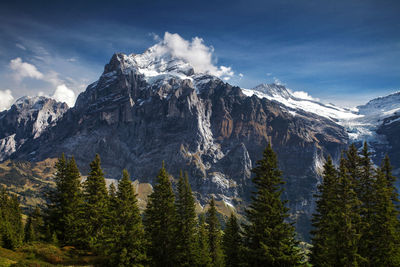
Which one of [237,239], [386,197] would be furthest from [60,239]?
[386,197]

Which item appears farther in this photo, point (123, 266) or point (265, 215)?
point (123, 266)

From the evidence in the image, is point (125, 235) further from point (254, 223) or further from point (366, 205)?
point (366, 205)

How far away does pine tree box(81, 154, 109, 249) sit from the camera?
154 ft

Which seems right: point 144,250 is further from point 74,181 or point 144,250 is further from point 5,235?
point 5,235

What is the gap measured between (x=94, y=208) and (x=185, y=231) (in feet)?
48.8

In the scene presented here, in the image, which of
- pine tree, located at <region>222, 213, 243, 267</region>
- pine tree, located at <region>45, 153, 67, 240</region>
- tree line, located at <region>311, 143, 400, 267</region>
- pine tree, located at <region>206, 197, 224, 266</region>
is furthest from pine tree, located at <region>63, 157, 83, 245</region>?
tree line, located at <region>311, 143, 400, 267</region>

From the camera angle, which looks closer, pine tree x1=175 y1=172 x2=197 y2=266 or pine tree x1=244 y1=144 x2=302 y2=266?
pine tree x1=244 y1=144 x2=302 y2=266

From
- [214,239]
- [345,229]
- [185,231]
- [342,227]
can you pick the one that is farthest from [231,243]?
[345,229]

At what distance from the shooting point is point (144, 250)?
4244 centimetres

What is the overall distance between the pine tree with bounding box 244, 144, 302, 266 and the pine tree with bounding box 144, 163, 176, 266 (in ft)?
55.6

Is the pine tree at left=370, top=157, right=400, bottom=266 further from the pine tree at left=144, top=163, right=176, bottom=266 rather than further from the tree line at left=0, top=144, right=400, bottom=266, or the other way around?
the pine tree at left=144, top=163, right=176, bottom=266

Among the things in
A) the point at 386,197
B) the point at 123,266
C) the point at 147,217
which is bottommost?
the point at 123,266

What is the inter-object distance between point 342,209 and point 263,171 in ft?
32.5

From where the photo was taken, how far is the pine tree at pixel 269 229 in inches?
1220
